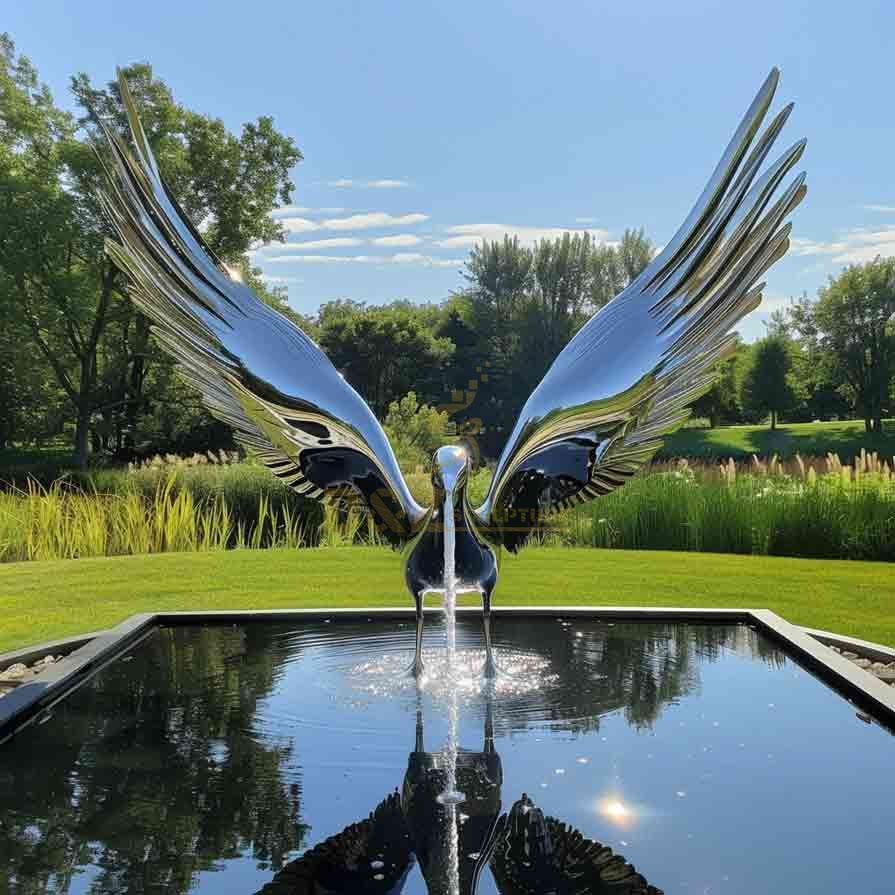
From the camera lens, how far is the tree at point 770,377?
1465 inches

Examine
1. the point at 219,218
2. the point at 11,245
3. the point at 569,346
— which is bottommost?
the point at 569,346

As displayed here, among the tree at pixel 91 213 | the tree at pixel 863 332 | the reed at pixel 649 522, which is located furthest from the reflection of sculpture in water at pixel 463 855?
the tree at pixel 863 332

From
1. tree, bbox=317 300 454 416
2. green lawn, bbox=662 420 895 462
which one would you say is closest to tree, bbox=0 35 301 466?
tree, bbox=317 300 454 416

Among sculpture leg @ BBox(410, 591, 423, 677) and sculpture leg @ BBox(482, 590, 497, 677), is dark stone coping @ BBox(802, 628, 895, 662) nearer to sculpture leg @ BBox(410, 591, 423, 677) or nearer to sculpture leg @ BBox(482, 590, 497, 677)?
sculpture leg @ BBox(482, 590, 497, 677)

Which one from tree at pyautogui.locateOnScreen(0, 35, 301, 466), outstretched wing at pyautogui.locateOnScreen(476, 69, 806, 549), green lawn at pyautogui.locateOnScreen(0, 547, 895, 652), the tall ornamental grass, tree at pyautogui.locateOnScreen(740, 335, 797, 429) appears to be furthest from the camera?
tree at pyautogui.locateOnScreen(740, 335, 797, 429)

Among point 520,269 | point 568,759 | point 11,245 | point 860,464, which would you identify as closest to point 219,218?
point 11,245

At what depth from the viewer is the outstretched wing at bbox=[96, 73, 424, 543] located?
468 centimetres

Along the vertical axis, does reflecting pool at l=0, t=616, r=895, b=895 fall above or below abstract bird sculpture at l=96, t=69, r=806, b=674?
below

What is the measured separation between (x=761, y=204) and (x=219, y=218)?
22.6 metres

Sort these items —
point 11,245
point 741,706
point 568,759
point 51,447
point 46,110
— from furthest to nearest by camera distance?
1. point 51,447
2. point 46,110
3. point 11,245
4. point 741,706
5. point 568,759

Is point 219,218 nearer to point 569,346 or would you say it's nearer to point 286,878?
point 569,346

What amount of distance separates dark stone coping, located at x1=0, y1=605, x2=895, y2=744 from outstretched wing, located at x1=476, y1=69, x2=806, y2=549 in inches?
59.9

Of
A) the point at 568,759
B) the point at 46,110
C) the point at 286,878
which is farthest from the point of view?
the point at 46,110

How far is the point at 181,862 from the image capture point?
9.04ft
